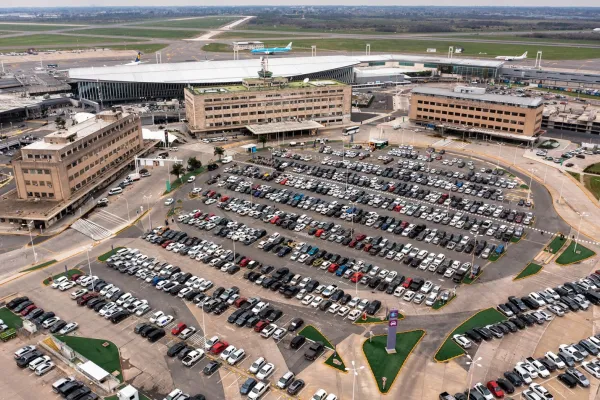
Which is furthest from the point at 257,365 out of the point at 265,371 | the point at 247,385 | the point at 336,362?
the point at 336,362

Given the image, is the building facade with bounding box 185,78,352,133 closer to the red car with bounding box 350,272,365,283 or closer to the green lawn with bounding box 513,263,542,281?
the red car with bounding box 350,272,365,283

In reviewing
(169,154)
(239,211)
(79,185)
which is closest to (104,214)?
(79,185)

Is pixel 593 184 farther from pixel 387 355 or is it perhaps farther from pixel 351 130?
pixel 387 355

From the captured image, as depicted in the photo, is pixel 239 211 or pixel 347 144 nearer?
pixel 239 211

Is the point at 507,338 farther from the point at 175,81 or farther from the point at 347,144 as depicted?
the point at 175,81

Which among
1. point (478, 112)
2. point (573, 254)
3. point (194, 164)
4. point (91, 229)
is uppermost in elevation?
point (478, 112)

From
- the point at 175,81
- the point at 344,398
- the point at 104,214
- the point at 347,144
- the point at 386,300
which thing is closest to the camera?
the point at 344,398

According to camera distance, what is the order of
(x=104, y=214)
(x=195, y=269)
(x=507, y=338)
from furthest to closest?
(x=104, y=214)
(x=195, y=269)
(x=507, y=338)
